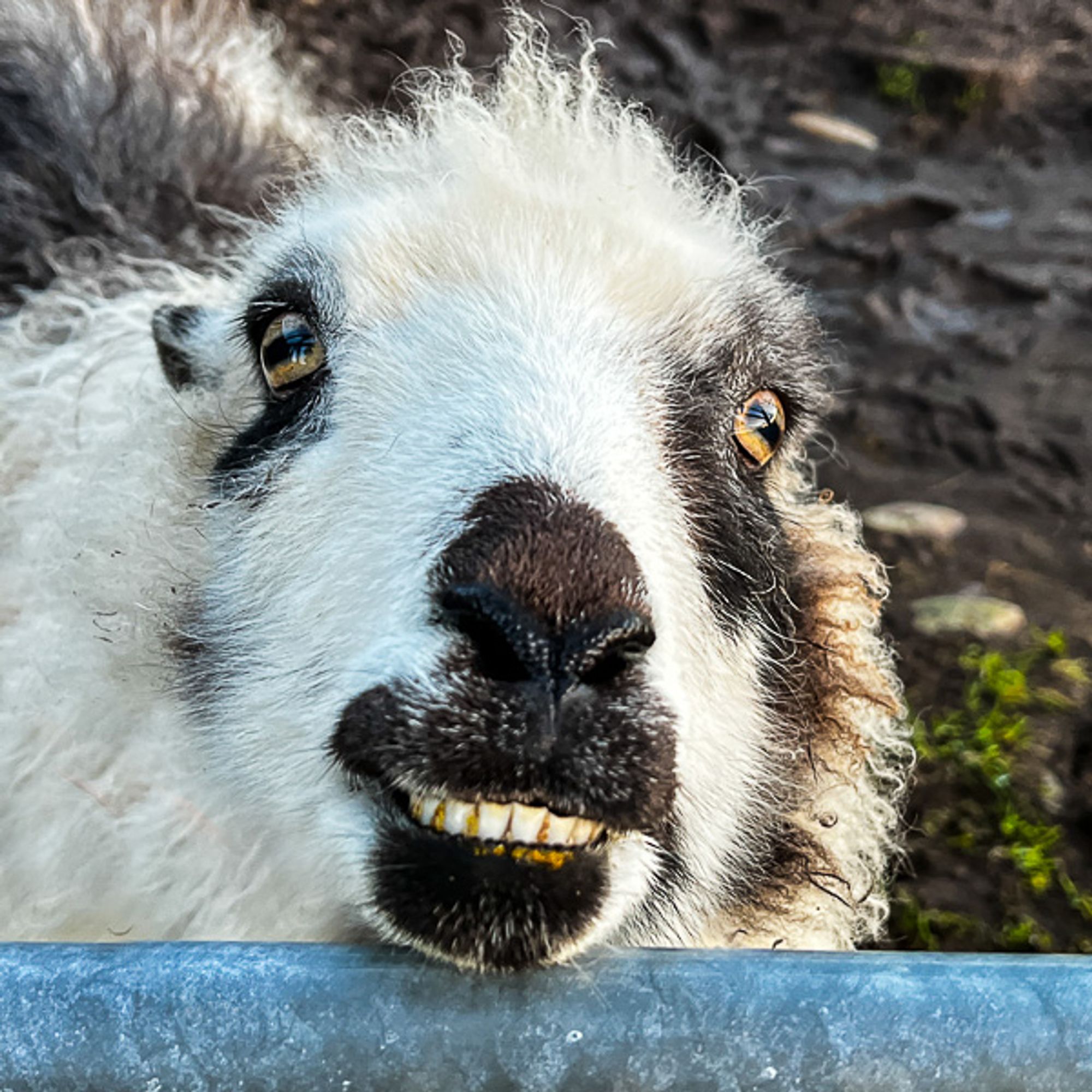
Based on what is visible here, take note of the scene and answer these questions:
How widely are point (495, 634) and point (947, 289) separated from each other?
6130mm

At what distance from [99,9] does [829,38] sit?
5413 mm

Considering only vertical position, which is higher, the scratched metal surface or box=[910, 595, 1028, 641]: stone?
the scratched metal surface

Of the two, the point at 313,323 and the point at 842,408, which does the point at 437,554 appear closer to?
the point at 313,323

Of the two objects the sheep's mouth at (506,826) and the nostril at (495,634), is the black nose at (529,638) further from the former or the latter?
the sheep's mouth at (506,826)

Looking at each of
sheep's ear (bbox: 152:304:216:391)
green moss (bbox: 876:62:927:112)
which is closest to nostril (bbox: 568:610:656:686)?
sheep's ear (bbox: 152:304:216:391)

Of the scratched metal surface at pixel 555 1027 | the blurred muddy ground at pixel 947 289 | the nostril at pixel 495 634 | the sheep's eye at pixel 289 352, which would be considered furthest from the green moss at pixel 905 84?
the scratched metal surface at pixel 555 1027

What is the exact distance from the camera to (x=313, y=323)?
103 inches

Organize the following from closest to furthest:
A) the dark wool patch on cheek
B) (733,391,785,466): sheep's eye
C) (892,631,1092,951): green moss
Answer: the dark wool patch on cheek < (733,391,785,466): sheep's eye < (892,631,1092,951): green moss

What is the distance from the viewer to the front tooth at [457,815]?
5.94 feet

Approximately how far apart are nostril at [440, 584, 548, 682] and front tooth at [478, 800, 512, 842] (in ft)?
0.62

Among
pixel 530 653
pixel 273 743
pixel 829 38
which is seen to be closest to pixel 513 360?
pixel 530 653

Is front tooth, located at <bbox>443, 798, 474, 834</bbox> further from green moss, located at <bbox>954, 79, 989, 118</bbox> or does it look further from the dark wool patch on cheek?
green moss, located at <bbox>954, 79, 989, 118</bbox>

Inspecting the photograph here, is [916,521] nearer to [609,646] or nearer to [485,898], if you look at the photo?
[609,646]

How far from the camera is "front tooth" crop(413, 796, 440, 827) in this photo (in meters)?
1.82
